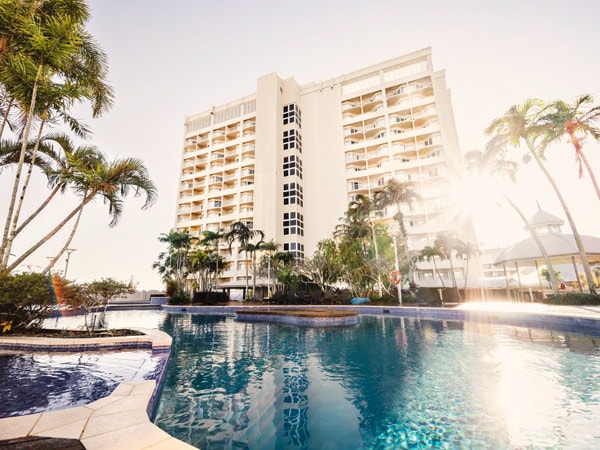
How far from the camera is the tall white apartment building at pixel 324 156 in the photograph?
33.6 m

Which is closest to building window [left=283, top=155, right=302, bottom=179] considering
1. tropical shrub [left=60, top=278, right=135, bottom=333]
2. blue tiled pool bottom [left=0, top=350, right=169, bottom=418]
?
tropical shrub [left=60, top=278, right=135, bottom=333]

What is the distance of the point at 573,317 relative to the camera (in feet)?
30.0

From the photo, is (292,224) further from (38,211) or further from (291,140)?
(38,211)

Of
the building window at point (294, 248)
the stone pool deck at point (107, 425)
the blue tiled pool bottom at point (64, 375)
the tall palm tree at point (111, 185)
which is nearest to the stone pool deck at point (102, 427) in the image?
the stone pool deck at point (107, 425)

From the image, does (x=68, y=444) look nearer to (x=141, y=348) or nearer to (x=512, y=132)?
(x=141, y=348)

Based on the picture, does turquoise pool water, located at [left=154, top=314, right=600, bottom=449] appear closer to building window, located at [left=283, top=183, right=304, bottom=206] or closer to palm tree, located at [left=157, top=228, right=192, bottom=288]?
palm tree, located at [left=157, top=228, right=192, bottom=288]

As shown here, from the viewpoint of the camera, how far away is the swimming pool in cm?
309

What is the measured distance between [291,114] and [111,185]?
37.9 m

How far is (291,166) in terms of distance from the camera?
40.1 m

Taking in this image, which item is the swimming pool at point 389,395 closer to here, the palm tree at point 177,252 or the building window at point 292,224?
the palm tree at point 177,252

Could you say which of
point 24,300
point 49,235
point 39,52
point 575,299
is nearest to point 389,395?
point 24,300

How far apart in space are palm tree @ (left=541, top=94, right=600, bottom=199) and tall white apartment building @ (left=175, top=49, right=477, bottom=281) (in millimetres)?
16190

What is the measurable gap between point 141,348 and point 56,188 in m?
6.78

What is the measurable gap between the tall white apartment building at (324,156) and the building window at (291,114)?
18 centimetres
